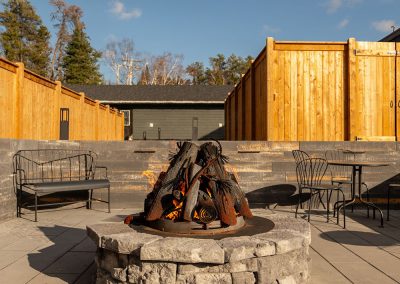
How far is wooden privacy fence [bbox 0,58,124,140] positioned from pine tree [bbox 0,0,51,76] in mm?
29705

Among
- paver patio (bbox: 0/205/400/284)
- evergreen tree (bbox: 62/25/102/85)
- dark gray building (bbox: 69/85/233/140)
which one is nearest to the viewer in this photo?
paver patio (bbox: 0/205/400/284)

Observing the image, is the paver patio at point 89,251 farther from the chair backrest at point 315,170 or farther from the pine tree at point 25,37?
the pine tree at point 25,37

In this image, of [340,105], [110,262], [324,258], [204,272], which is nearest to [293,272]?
[204,272]

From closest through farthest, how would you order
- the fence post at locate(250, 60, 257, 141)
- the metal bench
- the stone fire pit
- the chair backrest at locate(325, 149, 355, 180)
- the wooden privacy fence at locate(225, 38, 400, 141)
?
the stone fire pit < the metal bench < the chair backrest at locate(325, 149, 355, 180) < the wooden privacy fence at locate(225, 38, 400, 141) < the fence post at locate(250, 60, 257, 141)

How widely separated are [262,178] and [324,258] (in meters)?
3.27

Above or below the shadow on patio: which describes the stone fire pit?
above

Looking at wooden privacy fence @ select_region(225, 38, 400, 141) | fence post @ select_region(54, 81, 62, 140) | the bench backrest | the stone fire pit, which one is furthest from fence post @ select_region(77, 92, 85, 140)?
the stone fire pit

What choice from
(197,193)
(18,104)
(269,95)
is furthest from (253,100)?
(197,193)

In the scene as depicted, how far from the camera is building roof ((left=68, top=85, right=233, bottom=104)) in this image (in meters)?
22.3

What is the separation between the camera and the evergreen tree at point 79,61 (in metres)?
40.4

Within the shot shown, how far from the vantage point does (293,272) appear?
291 centimetres

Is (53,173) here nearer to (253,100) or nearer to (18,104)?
(18,104)

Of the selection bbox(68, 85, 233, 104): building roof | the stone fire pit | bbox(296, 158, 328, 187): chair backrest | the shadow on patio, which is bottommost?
the shadow on patio

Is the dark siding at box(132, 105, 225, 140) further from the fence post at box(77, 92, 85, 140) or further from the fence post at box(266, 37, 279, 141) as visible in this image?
the fence post at box(266, 37, 279, 141)
